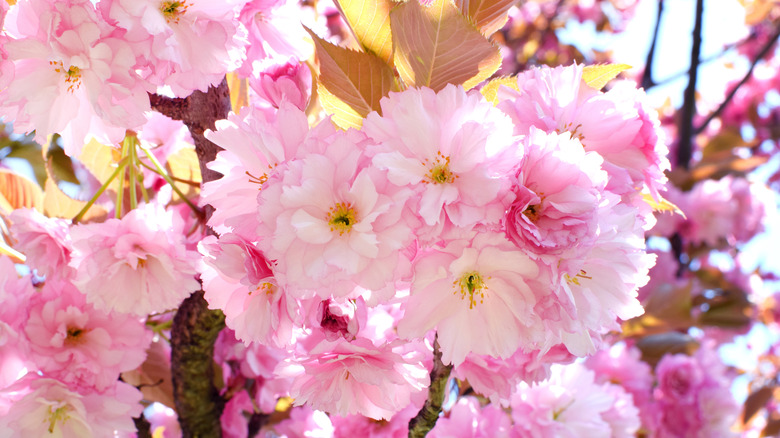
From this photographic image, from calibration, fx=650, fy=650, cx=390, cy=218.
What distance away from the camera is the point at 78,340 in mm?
841

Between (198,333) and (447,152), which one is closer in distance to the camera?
(447,152)

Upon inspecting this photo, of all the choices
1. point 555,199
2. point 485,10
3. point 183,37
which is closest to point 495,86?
point 485,10

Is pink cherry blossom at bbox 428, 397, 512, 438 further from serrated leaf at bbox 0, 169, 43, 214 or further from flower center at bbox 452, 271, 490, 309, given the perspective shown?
serrated leaf at bbox 0, 169, 43, 214

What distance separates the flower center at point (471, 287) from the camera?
0.57m

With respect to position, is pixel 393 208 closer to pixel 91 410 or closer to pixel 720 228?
pixel 91 410

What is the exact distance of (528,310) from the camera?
55 centimetres

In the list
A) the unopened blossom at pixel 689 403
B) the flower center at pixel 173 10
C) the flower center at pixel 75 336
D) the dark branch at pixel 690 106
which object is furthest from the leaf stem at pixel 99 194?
the dark branch at pixel 690 106

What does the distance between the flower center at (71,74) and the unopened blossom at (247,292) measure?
223 millimetres

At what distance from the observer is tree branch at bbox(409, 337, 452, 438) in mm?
707

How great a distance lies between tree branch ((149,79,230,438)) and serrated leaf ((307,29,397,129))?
229mm

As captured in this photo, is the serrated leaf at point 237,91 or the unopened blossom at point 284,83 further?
the serrated leaf at point 237,91

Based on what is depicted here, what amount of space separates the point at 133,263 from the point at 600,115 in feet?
1.78

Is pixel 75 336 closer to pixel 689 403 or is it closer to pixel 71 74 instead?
pixel 71 74

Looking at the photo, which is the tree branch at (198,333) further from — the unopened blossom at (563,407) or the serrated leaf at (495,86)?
the unopened blossom at (563,407)
